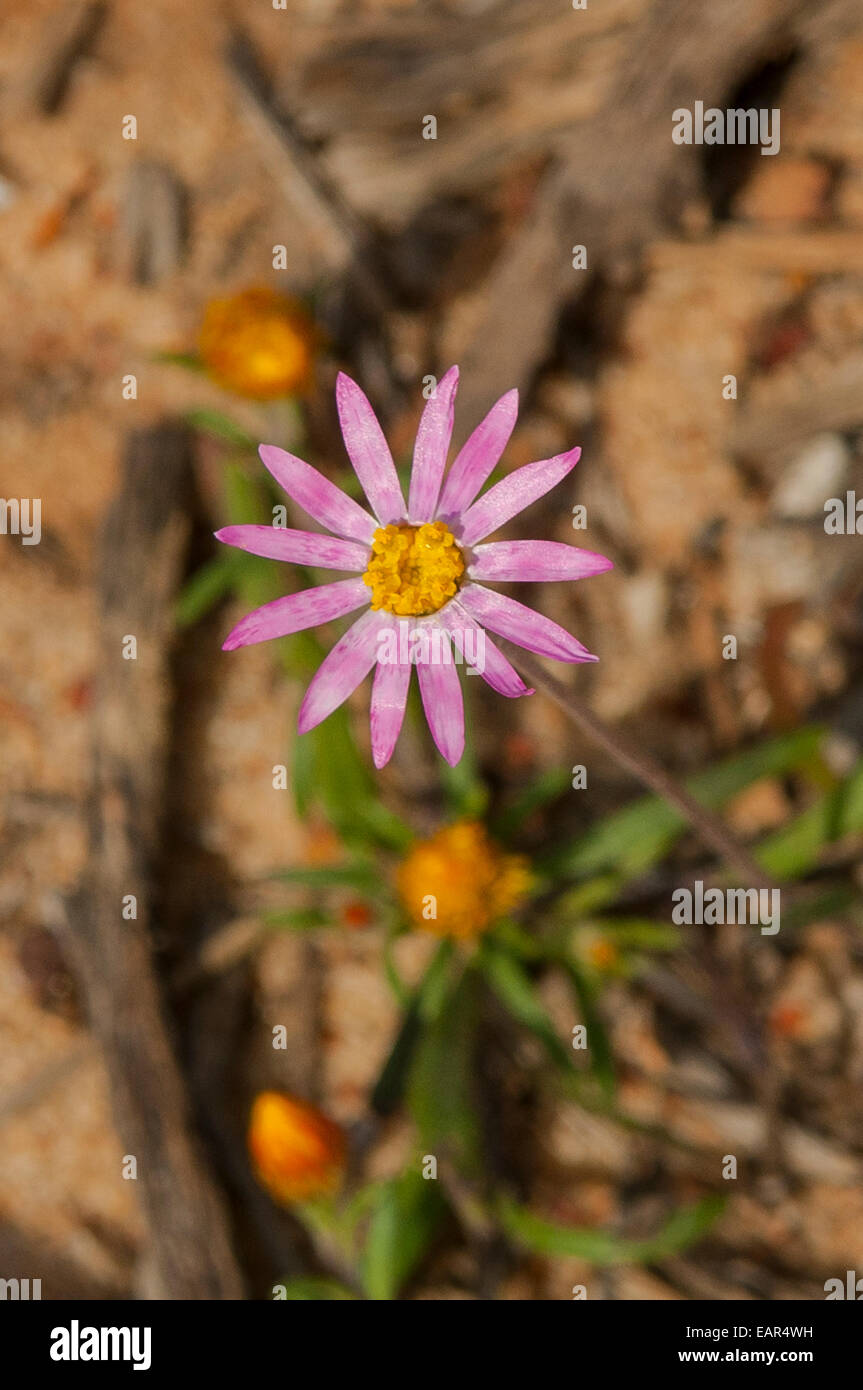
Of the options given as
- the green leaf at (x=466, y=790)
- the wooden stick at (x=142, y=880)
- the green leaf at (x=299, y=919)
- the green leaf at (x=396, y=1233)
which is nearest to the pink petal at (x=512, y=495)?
the green leaf at (x=466, y=790)

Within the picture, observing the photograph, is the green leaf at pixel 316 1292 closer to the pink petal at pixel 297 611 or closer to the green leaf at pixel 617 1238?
the green leaf at pixel 617 1238

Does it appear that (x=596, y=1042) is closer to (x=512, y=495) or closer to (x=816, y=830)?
(x=816, y=830)

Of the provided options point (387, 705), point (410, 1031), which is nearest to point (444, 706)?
point (387, 705)

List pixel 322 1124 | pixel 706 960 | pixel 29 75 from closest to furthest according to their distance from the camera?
1. pixel 322 1124
2. pixel 706 960
3. pixel 29 75

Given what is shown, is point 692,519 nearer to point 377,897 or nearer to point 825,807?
point 825,807

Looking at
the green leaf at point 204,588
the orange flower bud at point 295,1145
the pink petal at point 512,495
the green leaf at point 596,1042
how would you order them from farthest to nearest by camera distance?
the green leaf at point 204,588 < the green leaf at point 596,1042 < the orange flower bud at point 295,1145 < the pink petal at point 512,495

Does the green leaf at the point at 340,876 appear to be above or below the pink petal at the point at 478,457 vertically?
below

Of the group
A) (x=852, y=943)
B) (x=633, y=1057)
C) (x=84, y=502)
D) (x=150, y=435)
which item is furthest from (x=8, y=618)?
(x=852, y=943)
